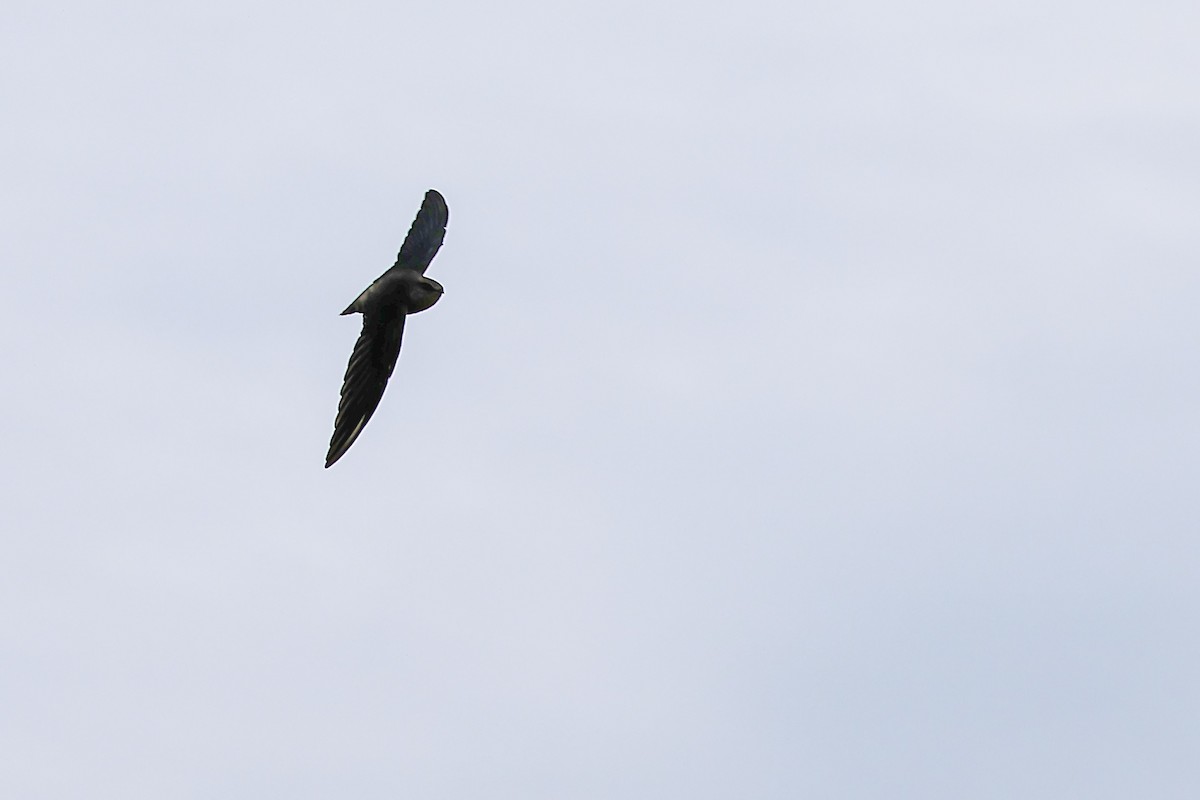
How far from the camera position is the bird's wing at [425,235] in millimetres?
38156

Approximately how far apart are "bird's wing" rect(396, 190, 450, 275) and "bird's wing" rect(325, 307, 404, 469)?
1.49 metres

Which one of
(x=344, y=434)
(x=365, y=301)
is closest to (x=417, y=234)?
(x=365, y=301)

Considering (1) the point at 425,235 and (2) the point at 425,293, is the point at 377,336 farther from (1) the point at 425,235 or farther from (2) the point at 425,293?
(1) the point at 425,235

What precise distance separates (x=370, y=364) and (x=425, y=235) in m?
3.95

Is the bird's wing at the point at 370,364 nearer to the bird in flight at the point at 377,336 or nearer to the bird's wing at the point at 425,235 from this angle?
the bird in flight at the point at 377,336

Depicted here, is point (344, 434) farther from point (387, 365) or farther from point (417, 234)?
point (417, 234)

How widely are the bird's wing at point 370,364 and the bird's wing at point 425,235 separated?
4.88 feet

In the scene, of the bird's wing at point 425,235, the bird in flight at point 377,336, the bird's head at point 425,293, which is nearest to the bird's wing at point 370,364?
the bird in flight at point 377,336

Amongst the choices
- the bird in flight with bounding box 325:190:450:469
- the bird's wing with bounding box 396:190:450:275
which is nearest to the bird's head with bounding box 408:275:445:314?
the bird in flight with bounding box 325:190:450:469

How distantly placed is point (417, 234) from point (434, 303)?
126 inches

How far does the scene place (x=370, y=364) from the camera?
36406 millimetres

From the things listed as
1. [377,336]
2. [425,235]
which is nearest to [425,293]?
[377,336]

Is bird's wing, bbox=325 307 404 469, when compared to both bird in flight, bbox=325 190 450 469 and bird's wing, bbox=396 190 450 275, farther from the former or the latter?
bird's wing, bbox=396 190 450 275

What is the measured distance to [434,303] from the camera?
3644cm
